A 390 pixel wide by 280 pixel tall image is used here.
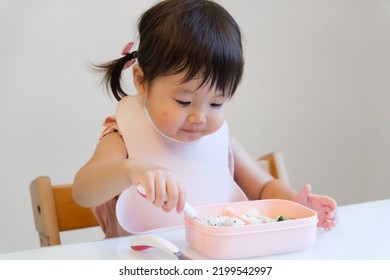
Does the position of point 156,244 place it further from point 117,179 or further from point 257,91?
point 257,91

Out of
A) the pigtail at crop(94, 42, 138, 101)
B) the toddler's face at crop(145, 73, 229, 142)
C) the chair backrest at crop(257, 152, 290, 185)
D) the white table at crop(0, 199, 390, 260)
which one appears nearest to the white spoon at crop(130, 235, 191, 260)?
the white table at crop(0, 199, 390, 260)

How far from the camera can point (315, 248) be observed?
2.40 feet

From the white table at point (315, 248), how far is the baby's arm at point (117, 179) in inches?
3.5

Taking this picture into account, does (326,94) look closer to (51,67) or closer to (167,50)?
(51,67)

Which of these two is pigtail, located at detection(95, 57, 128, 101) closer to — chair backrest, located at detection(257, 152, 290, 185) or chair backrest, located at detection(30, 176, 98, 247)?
chair backrest, located at detection(30, 176, 98, 247)

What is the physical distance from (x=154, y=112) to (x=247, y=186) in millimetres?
280

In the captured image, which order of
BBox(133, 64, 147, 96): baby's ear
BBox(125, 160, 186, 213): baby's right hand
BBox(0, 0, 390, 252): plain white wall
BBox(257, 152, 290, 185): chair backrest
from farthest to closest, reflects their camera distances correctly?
1. BBox(0, 0, 390, 252): plain white wall
2. BBox(257, 152, 290, 185): chair backrest
3. BBox(133, 64, 147, 96): baby's ear
4. BBox(125, 160, 186, 213): baby's right hand

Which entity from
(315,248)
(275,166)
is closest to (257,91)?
(275,166)

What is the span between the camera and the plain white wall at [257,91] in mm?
1508

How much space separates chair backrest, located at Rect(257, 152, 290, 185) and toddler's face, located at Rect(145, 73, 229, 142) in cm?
35

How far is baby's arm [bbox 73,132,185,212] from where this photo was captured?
65 centimetres

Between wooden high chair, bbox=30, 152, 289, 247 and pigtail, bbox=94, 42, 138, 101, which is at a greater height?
pigtail, bbox=94, 42, 138, 101

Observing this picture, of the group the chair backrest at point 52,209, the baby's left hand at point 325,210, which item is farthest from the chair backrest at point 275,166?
the chair backrest at point 52,209

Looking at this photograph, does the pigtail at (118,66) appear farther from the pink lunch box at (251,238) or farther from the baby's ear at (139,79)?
the pink lunch box at (251,238)
